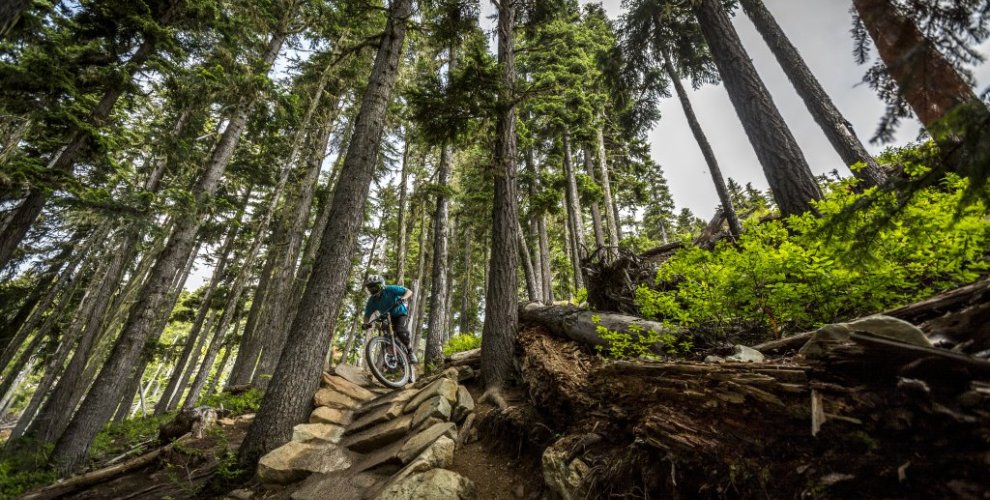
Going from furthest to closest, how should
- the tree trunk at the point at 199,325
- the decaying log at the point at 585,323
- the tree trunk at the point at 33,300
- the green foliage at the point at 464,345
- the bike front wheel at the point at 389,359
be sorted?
the tree trunk at the point at 199,325
the tree trunk at the point at 33,300
the green foliage at the point at 464,345
the bike front wheel at the point at 389,359
the decaying log at the point at 585,323

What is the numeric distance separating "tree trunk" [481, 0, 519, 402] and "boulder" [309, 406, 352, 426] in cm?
248

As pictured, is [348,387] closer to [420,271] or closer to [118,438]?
[420,271]

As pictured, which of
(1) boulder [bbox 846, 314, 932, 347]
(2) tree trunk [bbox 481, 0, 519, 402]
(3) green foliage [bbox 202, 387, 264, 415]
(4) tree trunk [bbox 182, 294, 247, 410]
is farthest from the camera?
(4) tree trunk [bbox 182, 294, 247, 410]

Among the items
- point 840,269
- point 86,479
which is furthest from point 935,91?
point 86,479

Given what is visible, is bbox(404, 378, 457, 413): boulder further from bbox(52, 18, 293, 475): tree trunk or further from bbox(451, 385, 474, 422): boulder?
bbox(52, 18, 293, 475): tree trunk

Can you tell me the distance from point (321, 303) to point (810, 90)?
12807 millimetres

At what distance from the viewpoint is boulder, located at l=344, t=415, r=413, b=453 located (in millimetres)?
4883

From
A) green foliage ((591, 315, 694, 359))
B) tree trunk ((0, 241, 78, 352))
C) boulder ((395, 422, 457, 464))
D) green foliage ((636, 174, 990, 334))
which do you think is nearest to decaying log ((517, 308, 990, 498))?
green foliage ((591, 315, 694, 359))

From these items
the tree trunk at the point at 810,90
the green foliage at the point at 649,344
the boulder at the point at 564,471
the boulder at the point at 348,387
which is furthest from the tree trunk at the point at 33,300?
the tree trunk at the point at 810,90

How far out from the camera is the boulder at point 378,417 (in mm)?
5412

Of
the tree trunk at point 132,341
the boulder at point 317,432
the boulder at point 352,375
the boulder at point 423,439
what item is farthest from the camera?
the boulder at point 352,375

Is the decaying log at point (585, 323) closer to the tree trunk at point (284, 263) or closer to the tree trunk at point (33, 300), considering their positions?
the tree trunk at point (284, 263)

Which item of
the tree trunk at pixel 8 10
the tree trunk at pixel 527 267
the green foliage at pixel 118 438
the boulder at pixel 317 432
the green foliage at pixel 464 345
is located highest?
the tree trunk at pixel 527 267

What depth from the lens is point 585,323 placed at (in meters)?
5.27
